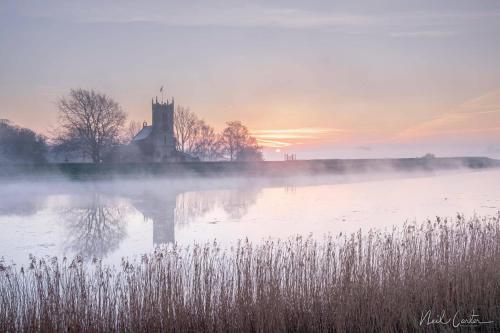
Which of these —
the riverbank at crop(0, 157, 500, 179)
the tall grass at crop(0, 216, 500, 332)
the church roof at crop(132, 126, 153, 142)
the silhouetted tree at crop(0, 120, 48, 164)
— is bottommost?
the tall grass at crop(0, 216, 500, 332)

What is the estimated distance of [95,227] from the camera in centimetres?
1716

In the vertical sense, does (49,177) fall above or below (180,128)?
below

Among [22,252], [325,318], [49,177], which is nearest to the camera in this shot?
[325,318]

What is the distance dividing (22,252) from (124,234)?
404cm

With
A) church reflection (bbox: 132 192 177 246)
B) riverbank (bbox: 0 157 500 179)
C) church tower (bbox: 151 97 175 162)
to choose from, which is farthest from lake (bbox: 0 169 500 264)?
church tower (bbox: 151 97 175 162)

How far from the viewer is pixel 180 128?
7250cm

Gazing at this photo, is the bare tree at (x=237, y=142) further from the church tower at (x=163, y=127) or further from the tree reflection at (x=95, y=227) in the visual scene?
the tree reflection at (x=95, y=227)

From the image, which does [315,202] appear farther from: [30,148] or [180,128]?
[180,128]

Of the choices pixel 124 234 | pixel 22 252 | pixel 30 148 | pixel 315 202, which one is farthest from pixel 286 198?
pixel 30 148

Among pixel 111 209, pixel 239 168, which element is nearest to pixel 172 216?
pixel 111 209

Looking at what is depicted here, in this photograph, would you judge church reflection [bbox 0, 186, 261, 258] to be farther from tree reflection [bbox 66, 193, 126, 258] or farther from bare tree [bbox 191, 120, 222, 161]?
bare tree [bbox 191, 120, 222, 161]

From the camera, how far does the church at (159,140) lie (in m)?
58.7

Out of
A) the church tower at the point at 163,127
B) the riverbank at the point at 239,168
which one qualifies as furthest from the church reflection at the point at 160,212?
the church tower at the point at 163,127

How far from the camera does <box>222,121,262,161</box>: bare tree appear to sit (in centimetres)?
7581
